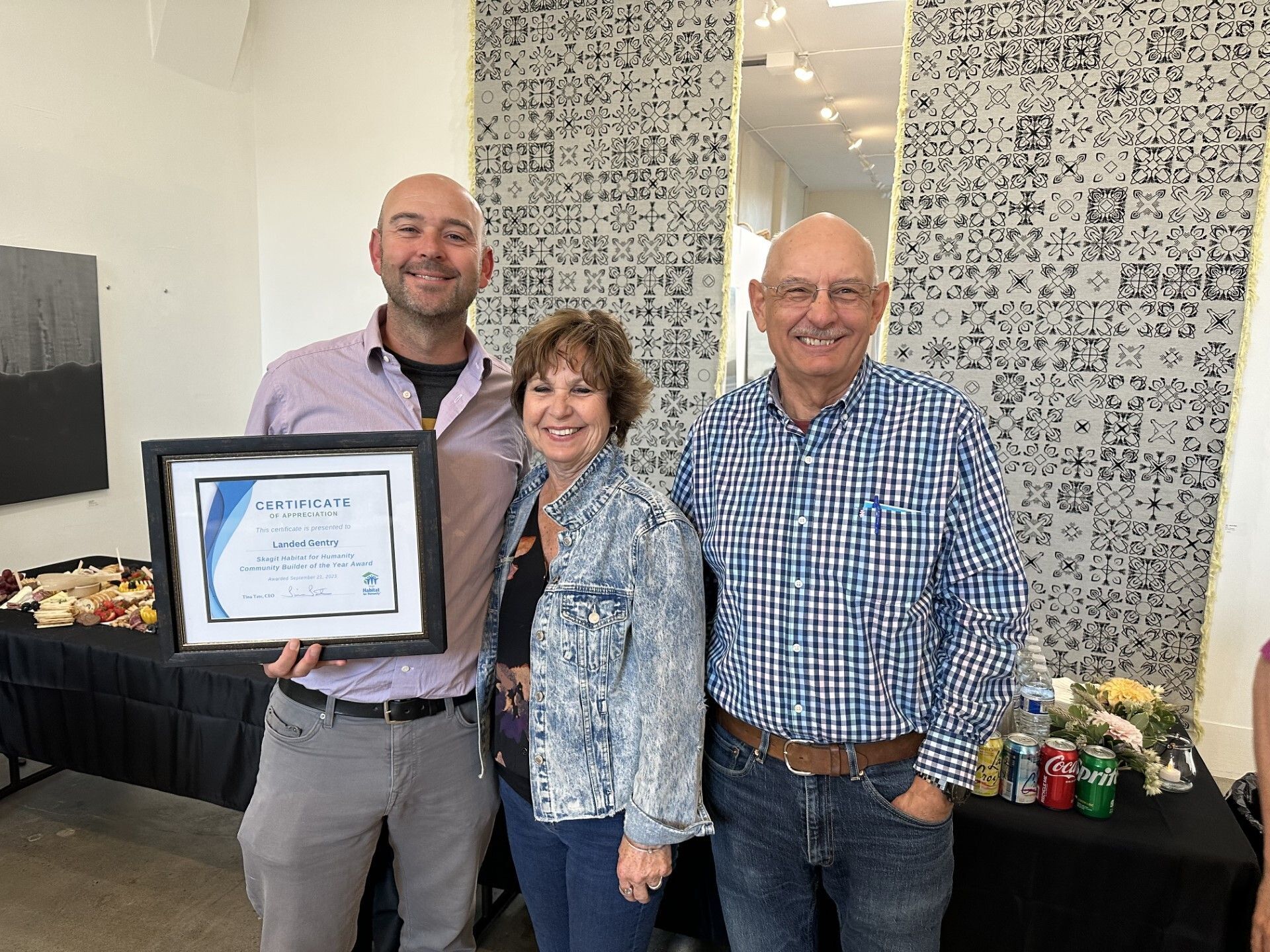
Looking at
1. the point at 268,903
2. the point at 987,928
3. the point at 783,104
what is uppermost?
the point at 783,104

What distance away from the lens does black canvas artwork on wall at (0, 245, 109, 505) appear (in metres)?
3.70

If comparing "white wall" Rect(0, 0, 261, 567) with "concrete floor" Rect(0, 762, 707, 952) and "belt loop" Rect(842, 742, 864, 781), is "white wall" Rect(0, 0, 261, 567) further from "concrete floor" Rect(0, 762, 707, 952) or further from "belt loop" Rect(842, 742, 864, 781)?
"belt loop" Rect(842, 742, 864, 781)

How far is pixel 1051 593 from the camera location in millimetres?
3707

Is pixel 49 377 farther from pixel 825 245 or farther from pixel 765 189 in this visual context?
pixel 825 245

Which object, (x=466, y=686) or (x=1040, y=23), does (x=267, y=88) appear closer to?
(x=1040, y=23)

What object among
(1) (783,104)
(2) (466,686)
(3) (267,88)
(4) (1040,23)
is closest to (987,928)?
(2) (466,686)

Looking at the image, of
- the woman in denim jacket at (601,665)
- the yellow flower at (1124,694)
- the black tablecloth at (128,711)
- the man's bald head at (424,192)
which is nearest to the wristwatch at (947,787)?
the woman in denim jacket at (601,665)

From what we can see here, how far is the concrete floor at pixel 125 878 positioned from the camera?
2389 millimetres

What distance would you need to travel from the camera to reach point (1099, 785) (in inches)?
69.2

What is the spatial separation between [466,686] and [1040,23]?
3635mm

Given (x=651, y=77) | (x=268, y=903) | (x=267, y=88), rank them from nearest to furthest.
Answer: (x=268, y=903)
(x=651, y=77)
(x=267, y=88)

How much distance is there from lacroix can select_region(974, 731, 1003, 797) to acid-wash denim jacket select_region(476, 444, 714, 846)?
0.77 metres

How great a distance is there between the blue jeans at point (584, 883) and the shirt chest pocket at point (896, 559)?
0.56m

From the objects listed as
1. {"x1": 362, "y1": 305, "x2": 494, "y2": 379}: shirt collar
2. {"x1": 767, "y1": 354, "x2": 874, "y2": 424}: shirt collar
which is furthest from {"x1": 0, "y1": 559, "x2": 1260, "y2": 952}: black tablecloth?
{"x1": 362, "y1": 305, "x2": 494, "y2": 379}: shirt collar
